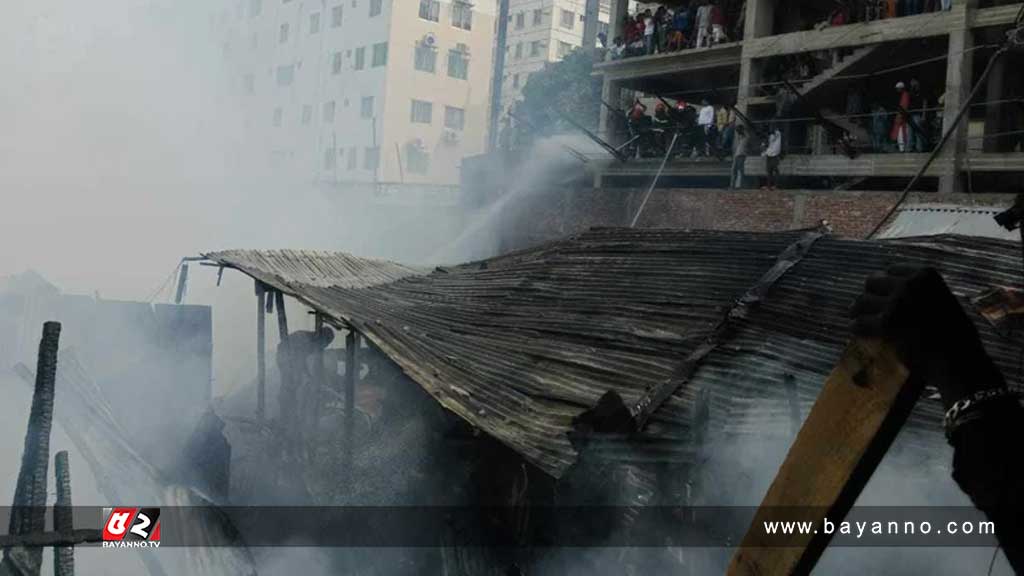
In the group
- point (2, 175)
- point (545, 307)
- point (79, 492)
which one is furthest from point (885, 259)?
point (2, 175)

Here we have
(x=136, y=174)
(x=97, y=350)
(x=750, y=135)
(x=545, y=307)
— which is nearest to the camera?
(x=545, y=307)

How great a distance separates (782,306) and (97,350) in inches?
276

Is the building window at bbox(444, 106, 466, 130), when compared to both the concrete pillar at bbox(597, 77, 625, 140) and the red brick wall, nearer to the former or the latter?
the concrete pillar at bbox(597, 77, 625, 140)

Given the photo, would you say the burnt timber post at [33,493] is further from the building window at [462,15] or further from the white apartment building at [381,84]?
the building window at [462,15]

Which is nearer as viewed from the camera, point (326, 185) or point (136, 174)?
point (136, 174)

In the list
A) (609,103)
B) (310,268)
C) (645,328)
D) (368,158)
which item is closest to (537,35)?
(368,158)

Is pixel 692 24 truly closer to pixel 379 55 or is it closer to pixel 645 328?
pixel 645 328

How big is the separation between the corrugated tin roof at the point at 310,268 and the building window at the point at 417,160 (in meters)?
29.3

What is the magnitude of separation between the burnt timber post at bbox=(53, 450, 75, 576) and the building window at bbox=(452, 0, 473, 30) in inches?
1471

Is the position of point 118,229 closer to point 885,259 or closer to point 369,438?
point 369,438

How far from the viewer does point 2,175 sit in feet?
50.3

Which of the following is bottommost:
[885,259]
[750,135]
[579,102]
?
[885,259]

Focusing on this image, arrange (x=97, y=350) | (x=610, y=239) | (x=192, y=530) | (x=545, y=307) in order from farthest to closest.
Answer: (x=97, y=350), (x=610, y=239), (x=545, y=307), (x=192, y=530)

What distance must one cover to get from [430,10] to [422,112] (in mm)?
4519
